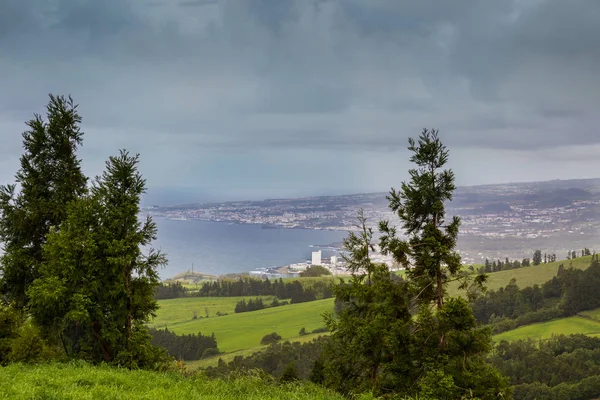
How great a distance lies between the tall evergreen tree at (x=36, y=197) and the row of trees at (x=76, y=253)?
45mm

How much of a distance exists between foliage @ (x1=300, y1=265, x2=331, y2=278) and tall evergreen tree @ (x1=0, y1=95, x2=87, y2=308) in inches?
6392

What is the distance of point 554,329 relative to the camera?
114312mm

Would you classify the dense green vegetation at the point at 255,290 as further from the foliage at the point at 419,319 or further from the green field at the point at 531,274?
the foliage at the point at 419,319

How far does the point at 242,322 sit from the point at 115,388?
117m

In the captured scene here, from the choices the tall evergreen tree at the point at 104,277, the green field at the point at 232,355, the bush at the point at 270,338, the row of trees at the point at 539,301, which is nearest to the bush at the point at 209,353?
the green field at the point at 232,355

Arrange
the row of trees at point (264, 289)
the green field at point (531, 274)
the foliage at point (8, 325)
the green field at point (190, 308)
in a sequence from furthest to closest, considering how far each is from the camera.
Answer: the row of trees at point (264, 289) → the green field at point (531, 274) → the green field at point (190, 308) → the foliage at point (8, 325)

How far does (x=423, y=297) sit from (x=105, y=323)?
14.1m

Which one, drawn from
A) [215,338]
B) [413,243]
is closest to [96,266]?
[413,243]

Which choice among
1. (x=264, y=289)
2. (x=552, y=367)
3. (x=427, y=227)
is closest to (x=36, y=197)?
(x=427, y=227)

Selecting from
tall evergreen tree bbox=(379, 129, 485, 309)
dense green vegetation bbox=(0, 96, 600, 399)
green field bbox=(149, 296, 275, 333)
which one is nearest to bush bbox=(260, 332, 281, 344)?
green field bbox=(149, 296, 275, 333)

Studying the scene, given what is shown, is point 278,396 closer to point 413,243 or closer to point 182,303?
point 413,243

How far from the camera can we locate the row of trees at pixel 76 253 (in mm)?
16375

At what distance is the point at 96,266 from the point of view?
1658 centimetres

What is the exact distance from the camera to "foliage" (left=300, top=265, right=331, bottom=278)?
181 meters
